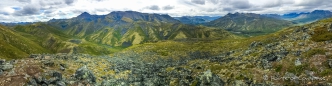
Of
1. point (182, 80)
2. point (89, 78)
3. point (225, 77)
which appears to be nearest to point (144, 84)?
point (182, 80)

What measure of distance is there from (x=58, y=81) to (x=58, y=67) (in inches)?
497

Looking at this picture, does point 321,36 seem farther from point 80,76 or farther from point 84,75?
point 80,76

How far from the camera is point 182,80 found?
3078 inches

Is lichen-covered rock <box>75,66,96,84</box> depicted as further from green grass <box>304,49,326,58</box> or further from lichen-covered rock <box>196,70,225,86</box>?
green grass <box>304,49,326,58</box>

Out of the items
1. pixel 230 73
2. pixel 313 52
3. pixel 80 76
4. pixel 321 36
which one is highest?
pixel 321 36

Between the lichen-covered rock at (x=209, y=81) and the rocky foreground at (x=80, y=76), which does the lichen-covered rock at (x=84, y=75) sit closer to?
the rocky foreground at (x=80, y=76)

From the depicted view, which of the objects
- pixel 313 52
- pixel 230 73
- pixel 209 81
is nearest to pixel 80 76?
pixel 209 81

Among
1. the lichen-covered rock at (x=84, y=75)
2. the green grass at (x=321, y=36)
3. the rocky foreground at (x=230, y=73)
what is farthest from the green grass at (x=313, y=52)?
the lichen-covered rock at (x=84, y=75)

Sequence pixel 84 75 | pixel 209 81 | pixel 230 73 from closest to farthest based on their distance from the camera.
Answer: pixel 209 81, pixel 84 75, pixel 230 73

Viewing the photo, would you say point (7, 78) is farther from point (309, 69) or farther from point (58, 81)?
point (309, 69)

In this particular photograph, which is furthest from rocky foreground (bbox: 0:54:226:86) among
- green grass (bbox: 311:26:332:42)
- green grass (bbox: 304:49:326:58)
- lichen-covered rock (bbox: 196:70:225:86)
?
green grass (bbox: 311:26:332:42)

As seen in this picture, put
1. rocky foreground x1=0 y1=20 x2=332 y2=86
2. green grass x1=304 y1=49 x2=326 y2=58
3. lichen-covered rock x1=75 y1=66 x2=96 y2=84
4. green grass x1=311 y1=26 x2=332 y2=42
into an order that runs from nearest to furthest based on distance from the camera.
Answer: rocky foreground x1=0 y1=20 x2=332 y2=86, green grass x1=304 y1=49 x2=326 y2=58, lichen-covered rock x1=75 y1=66 x2=96 y2=84, green grass x1=311 y1=26 x2=332 y2=42

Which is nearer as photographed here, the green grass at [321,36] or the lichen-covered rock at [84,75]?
the lichen-covered rock at [84,75]

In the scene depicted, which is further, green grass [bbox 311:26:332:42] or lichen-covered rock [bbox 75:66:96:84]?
green grass [bbox 311:26:332:42]
